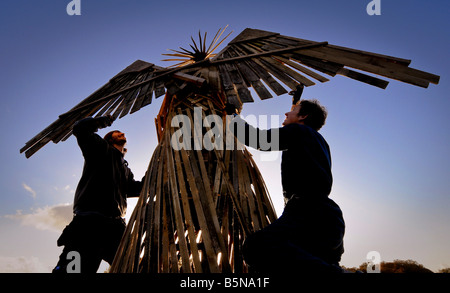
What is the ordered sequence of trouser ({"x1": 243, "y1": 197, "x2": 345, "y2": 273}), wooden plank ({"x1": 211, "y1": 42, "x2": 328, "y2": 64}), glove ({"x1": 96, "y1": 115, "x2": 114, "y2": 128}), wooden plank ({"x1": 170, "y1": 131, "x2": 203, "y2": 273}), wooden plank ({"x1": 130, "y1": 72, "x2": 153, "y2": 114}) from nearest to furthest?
1. trouser ({"x1": 243, "y1": 197, "x2": 345, "y2": 273})
2. wooden plank ({"x1": 170, "y1": 131, "x2": 203, "y2": 273})
3. wooden plank ({"x1": 211, "y1": 42, "x2": 328, "y2": 64})
4. wooden plank ({"x1": 130, "y1": 72, "x2": 153, "y2": 114})
5. glove ({"x1": 96, "y1": 115, "x2": 114, "y2": 128})

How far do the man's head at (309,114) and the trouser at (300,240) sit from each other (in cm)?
79

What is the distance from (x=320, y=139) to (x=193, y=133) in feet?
4.10

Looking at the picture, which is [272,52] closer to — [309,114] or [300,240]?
[309,114]

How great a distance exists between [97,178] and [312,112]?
88.7 inches

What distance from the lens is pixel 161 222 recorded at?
7.68 feet

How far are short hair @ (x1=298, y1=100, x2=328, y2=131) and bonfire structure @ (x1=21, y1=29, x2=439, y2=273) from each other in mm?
256

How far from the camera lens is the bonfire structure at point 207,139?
215cm

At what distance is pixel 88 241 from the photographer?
2.69 m

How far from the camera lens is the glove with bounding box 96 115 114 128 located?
2727 millimetres

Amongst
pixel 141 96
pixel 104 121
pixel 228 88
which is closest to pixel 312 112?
pixel 228 88

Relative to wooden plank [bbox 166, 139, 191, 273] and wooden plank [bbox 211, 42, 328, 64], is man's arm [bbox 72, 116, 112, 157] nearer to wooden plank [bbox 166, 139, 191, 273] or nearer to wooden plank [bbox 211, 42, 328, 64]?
wooden plank [bbox 166, 139, 191, 273]

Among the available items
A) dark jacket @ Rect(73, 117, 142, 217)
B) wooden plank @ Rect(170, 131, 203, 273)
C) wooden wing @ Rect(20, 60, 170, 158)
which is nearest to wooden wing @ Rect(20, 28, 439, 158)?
wooden wing @ Rect(20, 60, 170, 158)

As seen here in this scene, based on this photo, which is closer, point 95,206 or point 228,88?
point 228,88

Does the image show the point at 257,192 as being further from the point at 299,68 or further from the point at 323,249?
the point at 299,68
